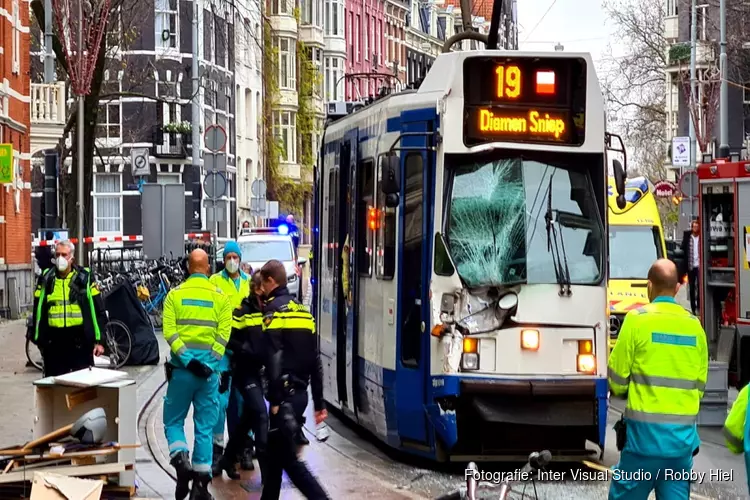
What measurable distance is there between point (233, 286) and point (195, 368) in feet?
12.7

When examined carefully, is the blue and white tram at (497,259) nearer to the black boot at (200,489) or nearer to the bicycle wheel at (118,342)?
the black boot at (200,489)

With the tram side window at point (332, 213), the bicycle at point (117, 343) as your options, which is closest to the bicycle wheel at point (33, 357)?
the bicycle at point (117, 343)

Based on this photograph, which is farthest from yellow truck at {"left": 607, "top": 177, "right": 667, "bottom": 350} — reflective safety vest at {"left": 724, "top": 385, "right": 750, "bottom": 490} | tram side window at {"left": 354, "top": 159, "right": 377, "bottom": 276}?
reflective safety vest at {"left": 724, "top": 385, "right": 750, "bottom": 490}

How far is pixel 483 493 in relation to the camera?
7461 millimetres

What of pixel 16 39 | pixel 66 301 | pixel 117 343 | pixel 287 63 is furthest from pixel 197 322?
pixel 287 63

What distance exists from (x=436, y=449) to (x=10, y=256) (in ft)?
92.0

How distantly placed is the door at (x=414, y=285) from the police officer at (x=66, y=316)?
3348mm

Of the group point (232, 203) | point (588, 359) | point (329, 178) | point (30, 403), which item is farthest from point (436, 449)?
point (232, 203)

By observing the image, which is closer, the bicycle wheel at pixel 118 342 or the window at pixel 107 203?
the bicycle wheel at pixel 118 342

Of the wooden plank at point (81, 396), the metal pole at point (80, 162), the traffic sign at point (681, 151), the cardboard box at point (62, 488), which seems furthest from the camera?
the traffic sign at point (681, 151)

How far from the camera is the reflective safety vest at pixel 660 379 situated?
837 centimetres

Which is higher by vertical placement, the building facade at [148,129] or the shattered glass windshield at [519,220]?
the building facade at [148,129]

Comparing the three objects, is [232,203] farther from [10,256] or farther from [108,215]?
[10,256]

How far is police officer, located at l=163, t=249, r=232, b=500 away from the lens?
11.6 m
